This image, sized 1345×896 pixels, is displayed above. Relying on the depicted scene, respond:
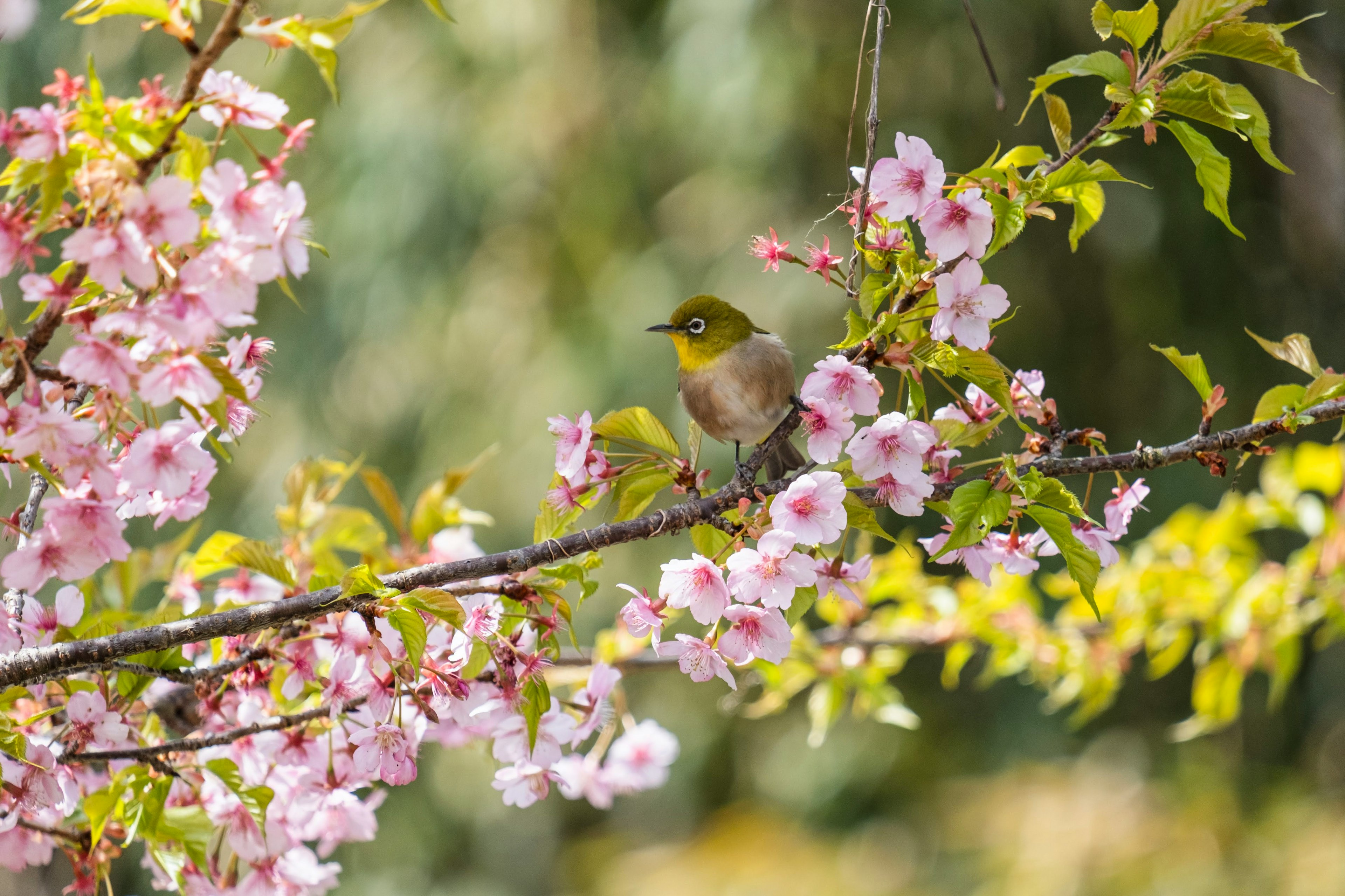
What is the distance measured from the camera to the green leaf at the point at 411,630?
99 cm

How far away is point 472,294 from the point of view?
243 inches

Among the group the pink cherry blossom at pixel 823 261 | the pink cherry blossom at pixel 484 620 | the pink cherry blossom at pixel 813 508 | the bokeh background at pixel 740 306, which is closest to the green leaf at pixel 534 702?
the pink cherry blossom at pixel 484 620

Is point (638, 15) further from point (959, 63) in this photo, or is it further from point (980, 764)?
point (980, 764)

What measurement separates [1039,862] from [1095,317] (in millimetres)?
2893

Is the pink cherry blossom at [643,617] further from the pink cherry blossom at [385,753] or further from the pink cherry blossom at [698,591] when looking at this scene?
the pink cherry blossom at [385,753]

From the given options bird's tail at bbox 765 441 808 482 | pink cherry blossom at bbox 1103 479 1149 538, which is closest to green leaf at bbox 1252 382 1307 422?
pink cherry blossom at bbox 1103 479 1149 538

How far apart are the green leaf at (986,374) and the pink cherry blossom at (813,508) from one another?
163 mm

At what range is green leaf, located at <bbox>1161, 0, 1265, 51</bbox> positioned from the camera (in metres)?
1.01

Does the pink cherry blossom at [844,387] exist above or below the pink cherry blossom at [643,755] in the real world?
above

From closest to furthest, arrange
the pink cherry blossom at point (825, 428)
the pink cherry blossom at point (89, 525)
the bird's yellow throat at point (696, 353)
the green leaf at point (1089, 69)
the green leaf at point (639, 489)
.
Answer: the pink cherry blossom at point (89, 525) → the green leaf at point (1089, 69) → the pink cherry blossom at point (825, 428) → the green leaf at point (639, 489) → the bird's yellow throat at point (696, 353)

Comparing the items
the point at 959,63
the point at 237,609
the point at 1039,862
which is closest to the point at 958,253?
the point at 237,609

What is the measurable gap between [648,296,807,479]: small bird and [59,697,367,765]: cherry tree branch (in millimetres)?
937

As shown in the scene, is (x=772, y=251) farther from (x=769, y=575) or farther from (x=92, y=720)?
(x=92, y=720)

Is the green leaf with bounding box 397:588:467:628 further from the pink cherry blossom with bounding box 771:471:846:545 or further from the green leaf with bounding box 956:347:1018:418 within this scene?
the green leaf with bounding box 956:347:1018:418
